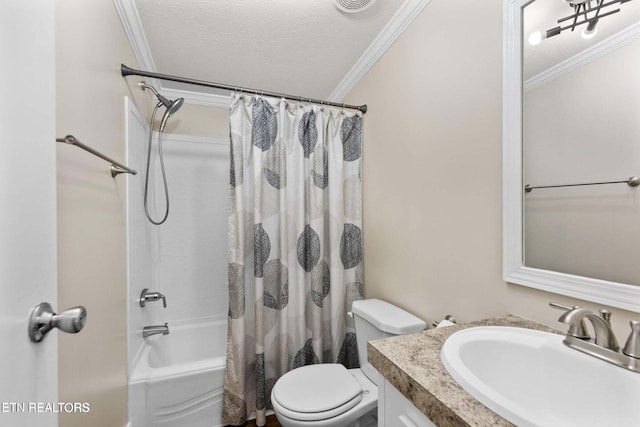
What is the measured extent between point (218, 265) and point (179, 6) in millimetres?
1938

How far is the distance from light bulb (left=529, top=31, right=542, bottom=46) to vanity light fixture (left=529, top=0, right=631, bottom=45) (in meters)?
0.04

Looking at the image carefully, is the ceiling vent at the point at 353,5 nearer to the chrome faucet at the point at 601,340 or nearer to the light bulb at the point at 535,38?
the light bulb at the point at 535,38

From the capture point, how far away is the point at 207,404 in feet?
5.40

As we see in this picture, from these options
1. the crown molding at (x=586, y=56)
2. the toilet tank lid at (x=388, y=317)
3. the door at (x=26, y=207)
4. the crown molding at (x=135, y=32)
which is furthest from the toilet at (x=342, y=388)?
the crown molding at (x=135, y=32)

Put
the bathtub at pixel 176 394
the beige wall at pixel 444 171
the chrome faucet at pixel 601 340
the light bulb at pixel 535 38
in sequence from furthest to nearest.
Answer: the bathtub at pixel 176 394 → the beige wall at pixel 444 171 → the light bulb at pixel 535 38 → the chrome faucet at pixel 601 340

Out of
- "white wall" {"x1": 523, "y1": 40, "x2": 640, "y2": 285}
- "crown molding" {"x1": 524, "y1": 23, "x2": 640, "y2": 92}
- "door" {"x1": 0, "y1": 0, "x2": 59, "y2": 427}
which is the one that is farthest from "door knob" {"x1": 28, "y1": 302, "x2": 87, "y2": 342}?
"crown molding" {"x1": 524, "y1": 23, "x2": 640, "y2": 92}

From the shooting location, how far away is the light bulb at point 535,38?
90 cm

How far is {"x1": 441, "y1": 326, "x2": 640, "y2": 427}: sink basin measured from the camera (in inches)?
20.7

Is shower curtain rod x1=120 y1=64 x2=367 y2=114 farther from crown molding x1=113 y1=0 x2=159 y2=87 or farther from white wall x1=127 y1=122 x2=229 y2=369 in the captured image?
white wall x1=127 y1=122 x2=229 y2=369

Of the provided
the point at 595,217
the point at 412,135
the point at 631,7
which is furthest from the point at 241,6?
the point at 595,217

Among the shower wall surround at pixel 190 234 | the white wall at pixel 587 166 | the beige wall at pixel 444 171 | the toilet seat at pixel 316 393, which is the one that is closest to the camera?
the white wall at pixel 587 166

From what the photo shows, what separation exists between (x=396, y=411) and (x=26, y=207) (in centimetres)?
90

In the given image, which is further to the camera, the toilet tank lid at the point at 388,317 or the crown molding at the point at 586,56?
the toilet tank lid at the point at 388,317

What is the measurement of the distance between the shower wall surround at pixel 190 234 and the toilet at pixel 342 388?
137cm
